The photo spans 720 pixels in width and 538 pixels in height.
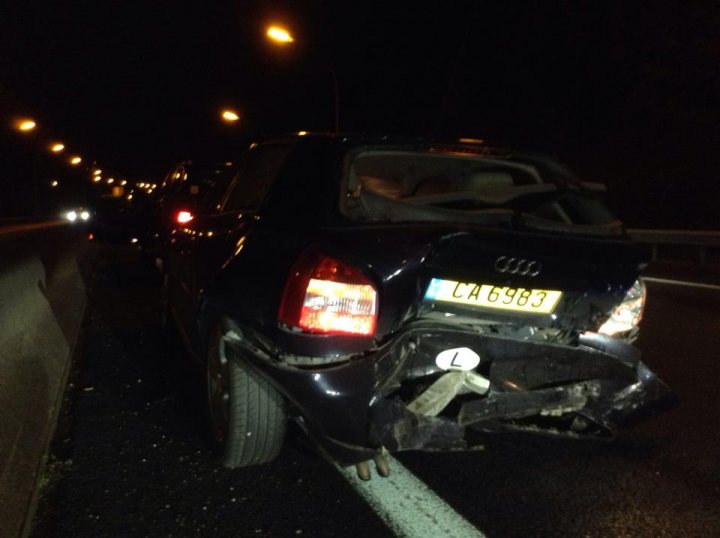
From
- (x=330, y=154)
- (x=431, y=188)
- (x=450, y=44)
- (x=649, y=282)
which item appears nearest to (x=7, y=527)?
(x=330, y=154)

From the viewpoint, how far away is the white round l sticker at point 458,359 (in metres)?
3.15

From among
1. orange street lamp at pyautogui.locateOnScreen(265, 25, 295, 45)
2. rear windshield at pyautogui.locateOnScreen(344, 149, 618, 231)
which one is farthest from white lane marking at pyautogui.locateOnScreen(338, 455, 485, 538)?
orange street lamp at pyautogui.locateOnScreen(265, 25, 295, 45)

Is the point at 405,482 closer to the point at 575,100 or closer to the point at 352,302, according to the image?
the point at 352,302

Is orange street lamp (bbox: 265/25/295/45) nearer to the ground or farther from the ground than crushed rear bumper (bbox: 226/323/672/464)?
farther from the ground

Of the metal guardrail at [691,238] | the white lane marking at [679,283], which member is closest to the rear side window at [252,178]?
the white lane marking at [679,283]

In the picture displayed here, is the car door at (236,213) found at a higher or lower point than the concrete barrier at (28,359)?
higher

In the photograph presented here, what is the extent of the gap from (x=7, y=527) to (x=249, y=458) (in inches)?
43.3

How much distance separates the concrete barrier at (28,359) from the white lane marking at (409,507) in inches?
58.2

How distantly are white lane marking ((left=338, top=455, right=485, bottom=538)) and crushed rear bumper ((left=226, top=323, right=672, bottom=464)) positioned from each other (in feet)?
1.03

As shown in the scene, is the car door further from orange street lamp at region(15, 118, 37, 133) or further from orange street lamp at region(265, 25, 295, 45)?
orange street lamp at region(15, 118, 37, 133)

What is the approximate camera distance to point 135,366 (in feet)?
19.0

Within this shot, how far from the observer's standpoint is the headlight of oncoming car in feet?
11.5

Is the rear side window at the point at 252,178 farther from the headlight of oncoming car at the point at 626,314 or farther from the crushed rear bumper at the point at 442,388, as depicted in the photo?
the headlight of oncoming car at the point at 626,314

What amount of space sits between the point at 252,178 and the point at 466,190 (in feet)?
4.99
